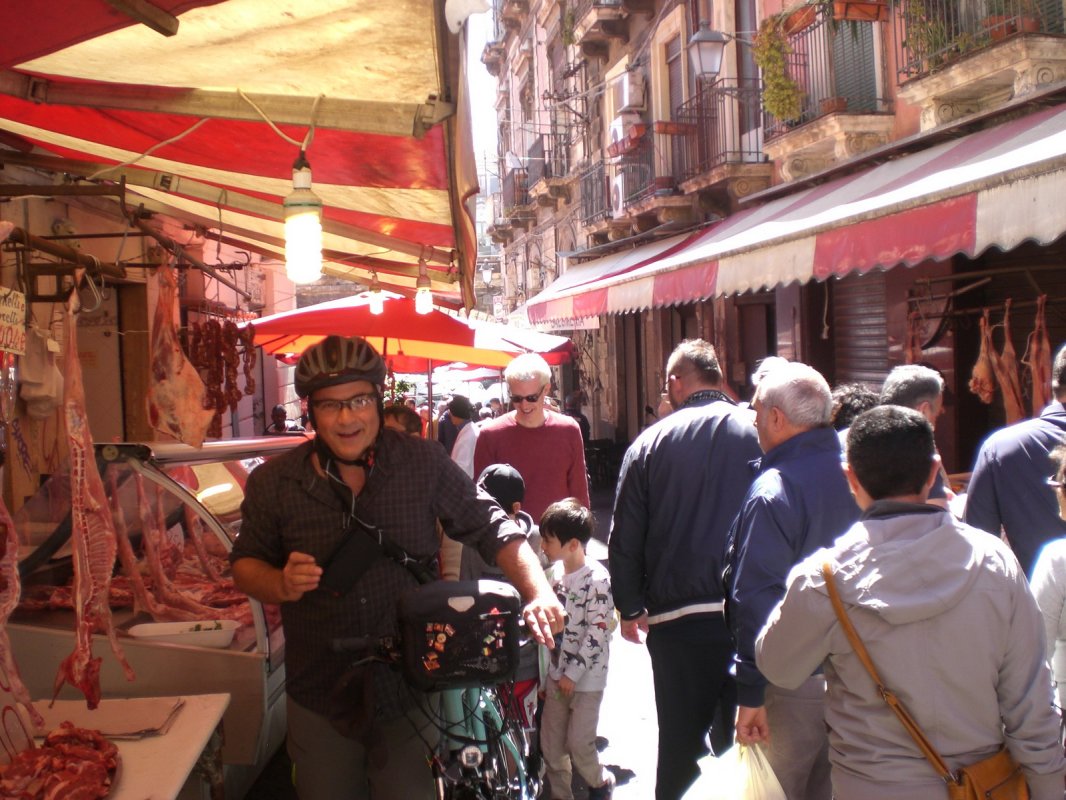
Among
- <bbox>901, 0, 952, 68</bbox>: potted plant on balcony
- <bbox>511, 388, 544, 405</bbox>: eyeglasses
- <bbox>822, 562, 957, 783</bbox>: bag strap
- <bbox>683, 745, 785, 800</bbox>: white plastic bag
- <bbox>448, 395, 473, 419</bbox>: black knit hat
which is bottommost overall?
<bbox>683, 745, 785, 800</bbox>: white plastic bag

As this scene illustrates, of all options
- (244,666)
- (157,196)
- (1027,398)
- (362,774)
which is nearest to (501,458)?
(244,666)

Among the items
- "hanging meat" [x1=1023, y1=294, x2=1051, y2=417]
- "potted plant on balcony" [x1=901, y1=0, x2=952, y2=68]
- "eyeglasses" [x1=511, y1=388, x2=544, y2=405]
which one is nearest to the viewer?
"eyeglasses" [x1=511, y1=388, x2=544, y2=405]

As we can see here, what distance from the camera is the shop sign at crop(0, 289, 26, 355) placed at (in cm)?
280

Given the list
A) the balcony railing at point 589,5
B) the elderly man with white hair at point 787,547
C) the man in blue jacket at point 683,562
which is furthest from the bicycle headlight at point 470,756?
→ the balcony railing at point 589,5

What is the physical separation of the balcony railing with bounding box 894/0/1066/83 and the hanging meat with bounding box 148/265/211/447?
22.4 feet

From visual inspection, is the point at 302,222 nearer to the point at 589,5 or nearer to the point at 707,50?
the point at 707,50

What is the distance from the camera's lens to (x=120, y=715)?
3.48 m

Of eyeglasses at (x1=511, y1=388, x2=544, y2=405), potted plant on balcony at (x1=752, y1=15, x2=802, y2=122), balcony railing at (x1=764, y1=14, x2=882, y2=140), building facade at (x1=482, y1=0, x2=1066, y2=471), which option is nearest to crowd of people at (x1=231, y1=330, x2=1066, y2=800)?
eyeglasses at (x1=511, y1=388, x2=544, y2=405)

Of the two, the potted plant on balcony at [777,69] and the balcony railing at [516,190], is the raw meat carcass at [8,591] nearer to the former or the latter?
the potted plant on balcony at [777,69]

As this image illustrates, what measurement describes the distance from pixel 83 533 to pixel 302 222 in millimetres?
1278

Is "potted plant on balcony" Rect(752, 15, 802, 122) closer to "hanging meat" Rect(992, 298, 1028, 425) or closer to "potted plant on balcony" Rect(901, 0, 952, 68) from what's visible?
"potted plant on balcony" Rect(901, 0, 952, 68)

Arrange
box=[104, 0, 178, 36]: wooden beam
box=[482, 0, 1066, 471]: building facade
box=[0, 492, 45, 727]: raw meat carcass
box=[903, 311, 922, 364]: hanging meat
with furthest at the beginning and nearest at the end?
box=[903, 311, 922, 364]: hanging meat, box=[482, 0, 1066, 471]: building facade, box=[0, 492, 45, 727]: raw meat carcass, box=[104, 0, 178, 36]: wooden beam

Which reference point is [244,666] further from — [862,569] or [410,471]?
[862,569]

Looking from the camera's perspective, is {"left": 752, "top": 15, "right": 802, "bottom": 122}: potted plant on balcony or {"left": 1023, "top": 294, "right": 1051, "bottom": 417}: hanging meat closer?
{"left": 1023, "top": 294, "right": 1051, "bottom": 417}: hanging meat
